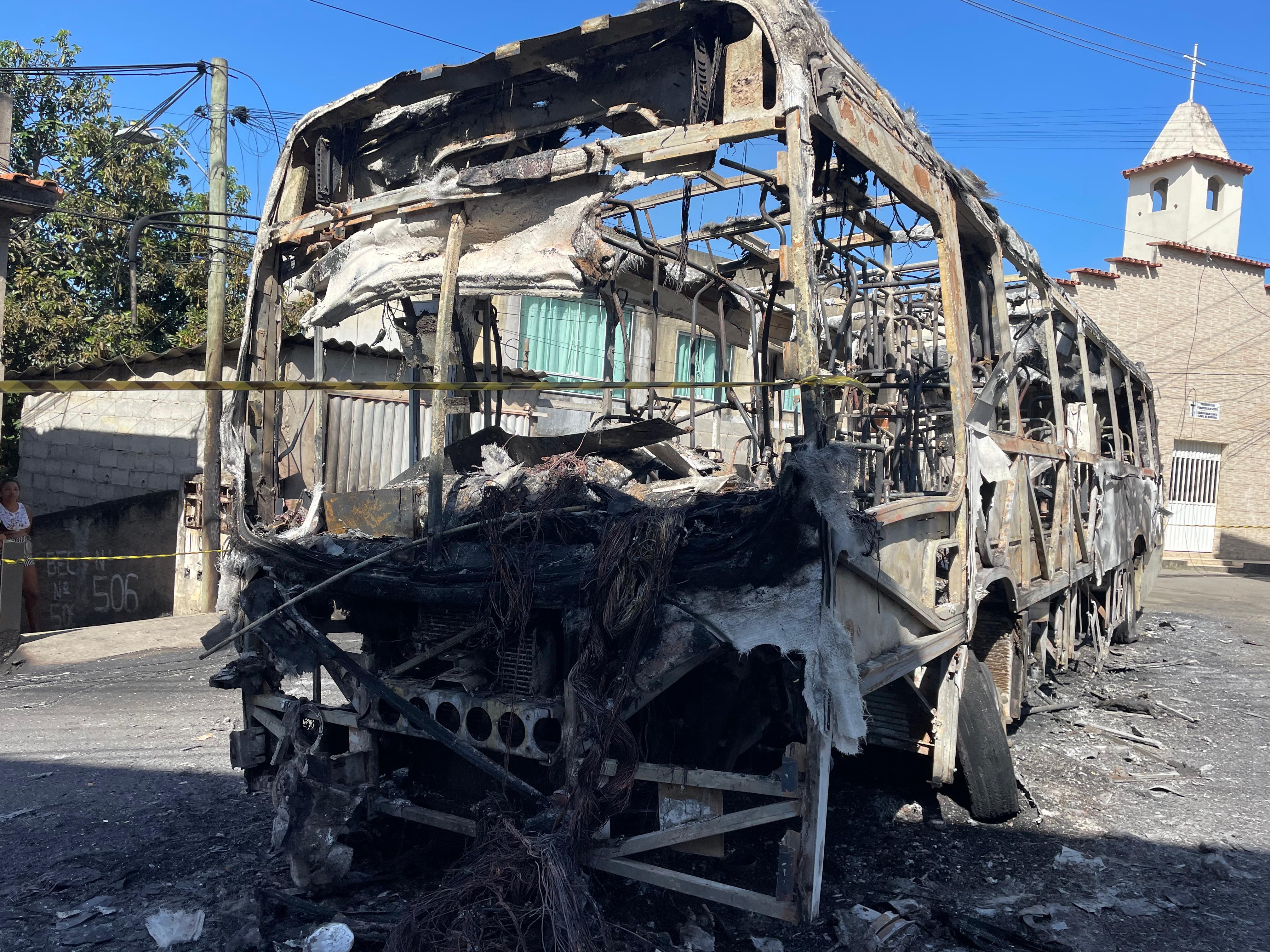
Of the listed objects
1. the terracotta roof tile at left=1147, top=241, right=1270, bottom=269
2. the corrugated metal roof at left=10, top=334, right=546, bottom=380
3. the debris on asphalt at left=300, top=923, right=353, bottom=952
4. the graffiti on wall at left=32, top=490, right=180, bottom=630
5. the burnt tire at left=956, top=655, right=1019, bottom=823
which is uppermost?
the terracotta roof tile at left=1147, top=241, right=1270, bottom=269

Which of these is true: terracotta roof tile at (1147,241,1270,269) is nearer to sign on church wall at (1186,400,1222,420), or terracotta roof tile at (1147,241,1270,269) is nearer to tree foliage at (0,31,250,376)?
sign on church wall at (1186,400,1222,420)

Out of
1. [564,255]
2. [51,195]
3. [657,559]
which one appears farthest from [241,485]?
[51,195]

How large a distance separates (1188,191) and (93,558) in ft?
76.0

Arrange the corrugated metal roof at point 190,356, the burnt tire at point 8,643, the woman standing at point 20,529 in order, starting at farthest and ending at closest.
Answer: the corrugated metal roof at point 190,356, the woman standing at point 20,529, the burnt tire at point 8,643

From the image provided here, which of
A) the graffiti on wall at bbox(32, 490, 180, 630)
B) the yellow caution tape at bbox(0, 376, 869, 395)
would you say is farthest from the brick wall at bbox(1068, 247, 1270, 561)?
the yellow caution tape at bbox(0, 376, 869, 395)

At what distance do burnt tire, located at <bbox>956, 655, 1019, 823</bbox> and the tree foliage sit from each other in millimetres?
10929

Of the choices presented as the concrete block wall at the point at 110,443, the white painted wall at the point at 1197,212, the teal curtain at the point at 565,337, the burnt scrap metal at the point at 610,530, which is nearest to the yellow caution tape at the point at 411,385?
the burnt scrap metal at the point at 610,530

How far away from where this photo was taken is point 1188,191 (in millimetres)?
21094

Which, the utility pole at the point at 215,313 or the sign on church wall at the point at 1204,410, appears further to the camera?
the sign on church wall at the point at 1204,410

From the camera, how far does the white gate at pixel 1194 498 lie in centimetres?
1956

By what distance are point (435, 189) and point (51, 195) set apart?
647cm

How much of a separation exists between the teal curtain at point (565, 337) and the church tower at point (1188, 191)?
1358 cm

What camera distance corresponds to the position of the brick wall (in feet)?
62.4

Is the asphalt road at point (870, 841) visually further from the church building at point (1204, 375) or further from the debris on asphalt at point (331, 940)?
the church building at point (1204, 375)
